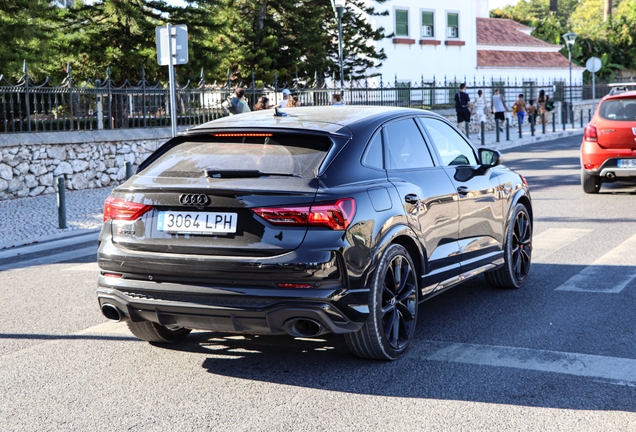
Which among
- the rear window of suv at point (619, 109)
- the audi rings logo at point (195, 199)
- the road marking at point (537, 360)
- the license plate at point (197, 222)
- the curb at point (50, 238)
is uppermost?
the rear window of suv at point (619, 109)

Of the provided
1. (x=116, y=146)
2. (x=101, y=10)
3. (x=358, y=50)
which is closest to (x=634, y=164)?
(x=116, y=146)

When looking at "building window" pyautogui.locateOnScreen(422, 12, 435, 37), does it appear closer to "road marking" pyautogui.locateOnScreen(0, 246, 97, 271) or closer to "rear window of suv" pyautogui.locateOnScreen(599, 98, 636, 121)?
"rear window of suv" pyautogui.locateOnScreen(599, 98, 636, 121)

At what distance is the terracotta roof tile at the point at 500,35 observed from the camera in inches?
2296

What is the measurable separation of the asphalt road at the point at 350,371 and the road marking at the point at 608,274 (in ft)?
0.11

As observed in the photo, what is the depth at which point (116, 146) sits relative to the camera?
1930 cm

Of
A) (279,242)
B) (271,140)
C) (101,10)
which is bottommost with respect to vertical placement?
(279,242)

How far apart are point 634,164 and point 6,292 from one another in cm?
970

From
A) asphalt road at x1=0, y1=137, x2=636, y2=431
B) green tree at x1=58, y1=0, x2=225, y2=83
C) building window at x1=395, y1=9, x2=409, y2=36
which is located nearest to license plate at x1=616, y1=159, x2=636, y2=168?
asphalt road at x1=0, y1=137, x2=636, y2=431

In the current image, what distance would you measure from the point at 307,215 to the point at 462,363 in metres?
1.37

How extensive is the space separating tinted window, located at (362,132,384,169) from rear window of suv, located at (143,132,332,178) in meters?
0.32

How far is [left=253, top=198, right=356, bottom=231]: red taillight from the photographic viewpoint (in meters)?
4.89

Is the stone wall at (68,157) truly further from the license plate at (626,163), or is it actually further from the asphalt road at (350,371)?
the license plate at (626,163)

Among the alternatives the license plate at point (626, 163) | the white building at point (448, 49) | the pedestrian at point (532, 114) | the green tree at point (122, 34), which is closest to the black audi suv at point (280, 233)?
the license plate at point (626, 163)

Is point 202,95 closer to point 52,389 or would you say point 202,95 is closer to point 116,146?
point 116,146
